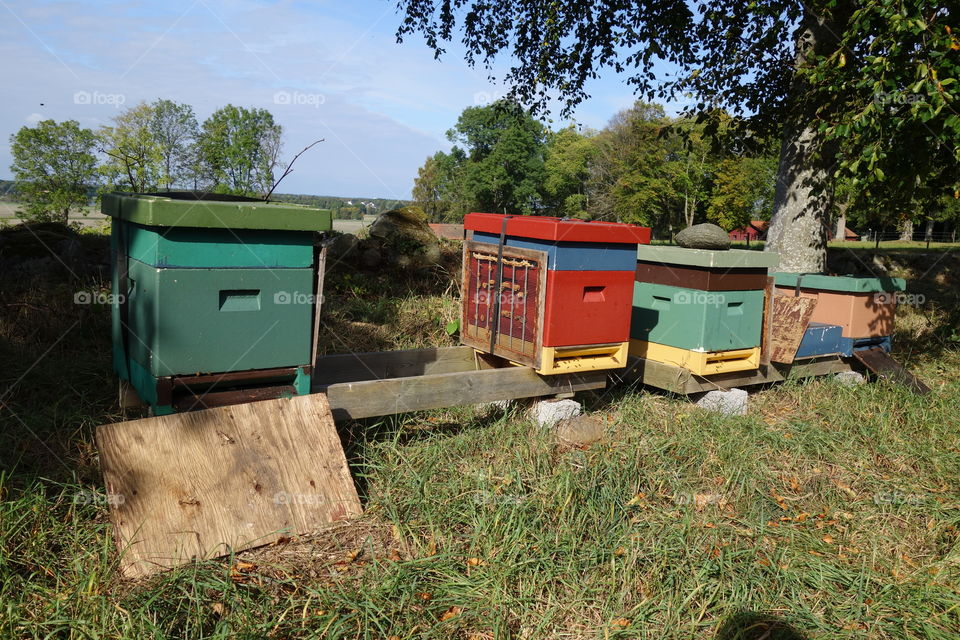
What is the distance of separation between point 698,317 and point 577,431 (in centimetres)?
120

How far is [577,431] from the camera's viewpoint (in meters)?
4.11

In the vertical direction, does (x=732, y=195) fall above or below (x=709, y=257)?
above

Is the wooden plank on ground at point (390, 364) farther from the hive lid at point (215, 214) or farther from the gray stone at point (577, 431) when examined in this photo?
the hive lid at point (215, 214)

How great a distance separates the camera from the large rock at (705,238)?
4902 mm

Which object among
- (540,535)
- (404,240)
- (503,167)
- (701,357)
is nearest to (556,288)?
(701,357)

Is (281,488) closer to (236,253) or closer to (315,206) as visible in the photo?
(236,253)

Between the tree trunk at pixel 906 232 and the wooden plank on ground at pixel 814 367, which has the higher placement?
the tree trunk at pixel 906 232

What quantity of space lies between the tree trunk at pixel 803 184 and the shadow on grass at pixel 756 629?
508 centimetres

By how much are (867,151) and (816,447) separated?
2289 millimetres

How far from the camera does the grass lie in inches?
92.9

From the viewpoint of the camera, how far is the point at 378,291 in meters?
7.27

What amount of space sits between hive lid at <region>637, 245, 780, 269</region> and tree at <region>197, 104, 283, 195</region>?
1001cm

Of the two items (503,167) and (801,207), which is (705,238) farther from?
(503,167)

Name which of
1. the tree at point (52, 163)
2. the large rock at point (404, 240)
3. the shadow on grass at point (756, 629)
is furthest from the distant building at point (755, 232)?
the shadow on grass at point (756, 629)
